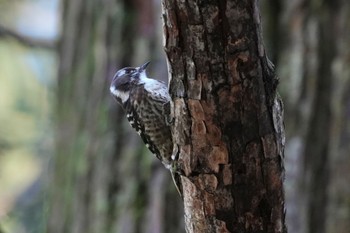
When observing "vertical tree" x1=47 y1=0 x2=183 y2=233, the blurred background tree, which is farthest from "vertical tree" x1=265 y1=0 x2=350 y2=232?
"vertical tree" x1=47 y1=0 x2=183 y2=233

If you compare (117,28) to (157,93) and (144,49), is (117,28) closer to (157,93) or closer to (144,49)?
(144,49)

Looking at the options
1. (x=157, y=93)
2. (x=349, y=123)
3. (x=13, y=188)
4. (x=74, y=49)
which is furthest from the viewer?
(x=13, y=188)

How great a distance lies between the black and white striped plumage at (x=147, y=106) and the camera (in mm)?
2018

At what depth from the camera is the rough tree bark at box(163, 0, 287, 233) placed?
1237mm

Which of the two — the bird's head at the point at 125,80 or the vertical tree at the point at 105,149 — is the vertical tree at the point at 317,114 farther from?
the bird's head at the point at 125,80

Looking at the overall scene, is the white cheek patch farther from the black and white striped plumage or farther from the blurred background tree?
the blurred background tree

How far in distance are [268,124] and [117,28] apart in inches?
88.3

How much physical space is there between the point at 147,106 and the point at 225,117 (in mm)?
797

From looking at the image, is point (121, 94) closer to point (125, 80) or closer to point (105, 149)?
point (125, 80)

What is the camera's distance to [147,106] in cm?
211

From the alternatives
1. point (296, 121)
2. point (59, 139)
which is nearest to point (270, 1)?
point (296, 121)

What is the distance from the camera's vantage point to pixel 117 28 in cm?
350

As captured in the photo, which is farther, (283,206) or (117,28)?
(117,28)

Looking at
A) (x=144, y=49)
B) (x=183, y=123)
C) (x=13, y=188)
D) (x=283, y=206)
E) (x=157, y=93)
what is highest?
(x=144, y=49)
